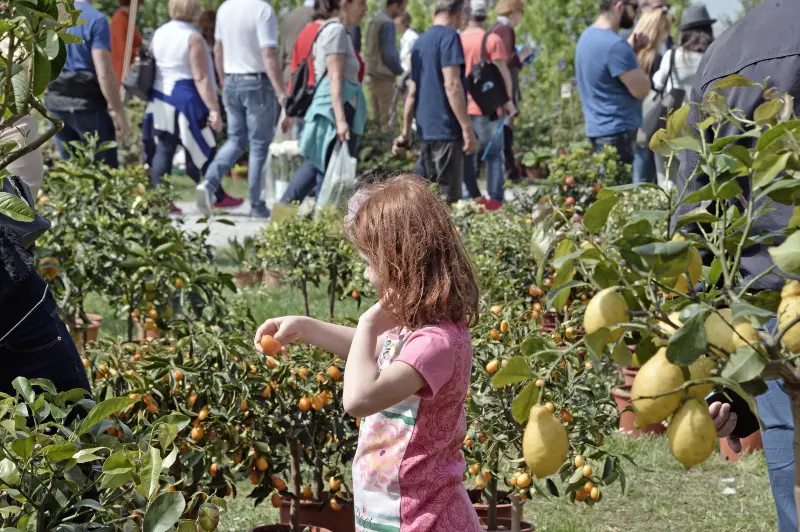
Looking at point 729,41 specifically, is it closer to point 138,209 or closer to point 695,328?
point 695,328

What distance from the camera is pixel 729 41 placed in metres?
2.27

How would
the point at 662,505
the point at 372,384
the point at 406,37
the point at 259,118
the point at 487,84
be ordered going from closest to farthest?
the point at 372,384, the point at 662,505, the point at 259,118, the point at 487,84, the point at 406,37

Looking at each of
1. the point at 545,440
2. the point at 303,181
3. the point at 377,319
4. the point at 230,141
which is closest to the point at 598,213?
the point at 545,440

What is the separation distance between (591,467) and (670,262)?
1889mm

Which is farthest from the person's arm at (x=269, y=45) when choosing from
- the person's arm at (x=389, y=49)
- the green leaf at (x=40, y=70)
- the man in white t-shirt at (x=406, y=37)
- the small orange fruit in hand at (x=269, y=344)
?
the green leaf at (x=40, y=70)

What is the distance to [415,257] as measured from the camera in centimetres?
215

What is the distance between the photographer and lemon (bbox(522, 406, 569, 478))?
3.84 ft

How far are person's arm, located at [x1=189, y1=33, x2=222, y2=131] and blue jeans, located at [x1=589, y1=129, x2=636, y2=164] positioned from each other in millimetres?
2897

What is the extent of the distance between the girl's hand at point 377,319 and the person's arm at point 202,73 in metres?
6.31

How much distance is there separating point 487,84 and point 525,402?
7.98 m

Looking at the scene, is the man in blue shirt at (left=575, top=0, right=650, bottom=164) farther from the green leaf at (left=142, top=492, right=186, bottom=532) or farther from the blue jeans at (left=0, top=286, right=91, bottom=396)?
the green leaf at (left=142, top=492, right=186, bottom=532)

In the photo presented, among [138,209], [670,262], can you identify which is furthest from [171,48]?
[670,262]

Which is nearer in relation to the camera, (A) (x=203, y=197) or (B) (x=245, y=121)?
(A) (x=203, y=197)

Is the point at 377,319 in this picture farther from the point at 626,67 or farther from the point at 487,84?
the point at 487,84
